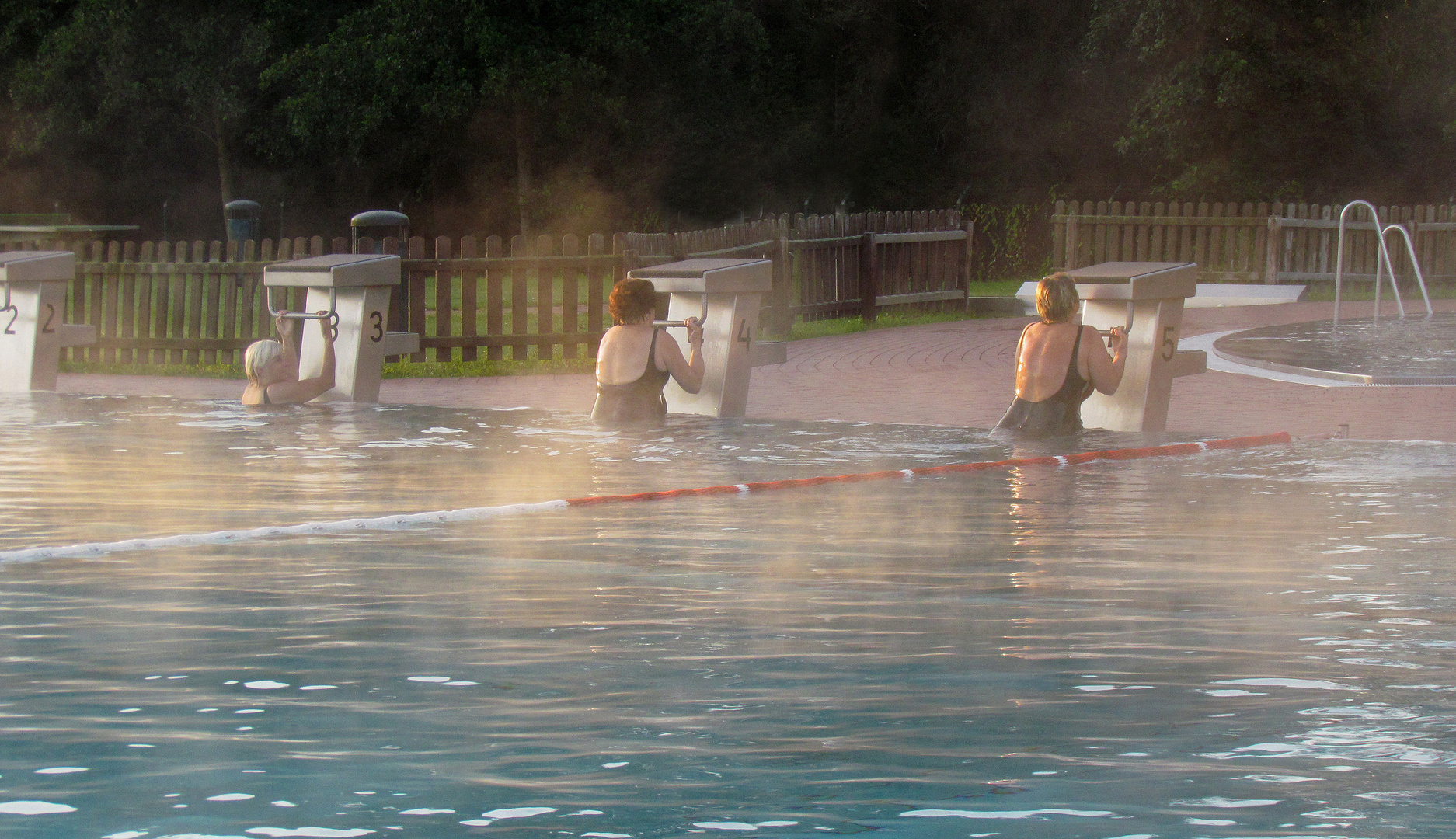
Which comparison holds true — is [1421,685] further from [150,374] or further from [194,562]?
[150,374]

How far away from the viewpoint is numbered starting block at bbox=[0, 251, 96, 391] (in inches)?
544

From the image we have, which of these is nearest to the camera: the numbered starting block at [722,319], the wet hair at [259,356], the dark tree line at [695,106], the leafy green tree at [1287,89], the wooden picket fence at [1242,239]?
the numbered starting block at [722,319]

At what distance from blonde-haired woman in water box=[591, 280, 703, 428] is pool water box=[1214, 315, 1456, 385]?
22.5 feet

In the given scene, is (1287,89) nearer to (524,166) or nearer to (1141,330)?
(524,166)

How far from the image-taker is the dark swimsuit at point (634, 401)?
11.1 m

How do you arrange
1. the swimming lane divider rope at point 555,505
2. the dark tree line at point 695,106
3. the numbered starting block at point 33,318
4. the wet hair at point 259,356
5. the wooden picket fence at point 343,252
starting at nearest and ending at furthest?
the swimming lane divider rope at point 555,505 → the wet hair at point 259,356 → the numbered starting block at point 33,318 → the wooden picket fence at point 343,252 → the dark tree line at point 695,106

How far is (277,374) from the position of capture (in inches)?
483

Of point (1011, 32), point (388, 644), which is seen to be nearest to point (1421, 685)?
point (388, 644)

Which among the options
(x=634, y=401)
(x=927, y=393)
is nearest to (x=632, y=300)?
(x=634, y=401)

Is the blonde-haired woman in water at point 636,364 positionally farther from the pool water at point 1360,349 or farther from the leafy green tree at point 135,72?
the leafy green tree at point 135,72

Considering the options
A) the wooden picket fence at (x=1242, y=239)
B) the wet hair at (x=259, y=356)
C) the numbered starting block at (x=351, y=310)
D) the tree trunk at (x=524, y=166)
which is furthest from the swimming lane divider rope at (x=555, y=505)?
the tree trunk at (x=524, y=166)

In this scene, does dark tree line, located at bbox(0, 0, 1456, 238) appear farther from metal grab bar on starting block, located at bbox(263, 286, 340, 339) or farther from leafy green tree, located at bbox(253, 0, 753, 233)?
metal grab bar on starting block, located at bbox(263, 286, 340, 339)

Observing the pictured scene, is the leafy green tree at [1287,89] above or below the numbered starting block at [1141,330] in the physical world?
above

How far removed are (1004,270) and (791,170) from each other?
32.9 feet
